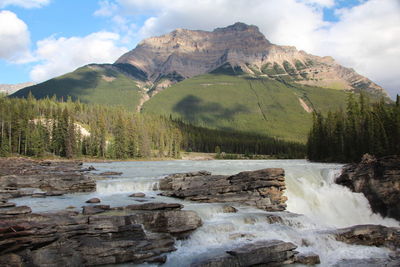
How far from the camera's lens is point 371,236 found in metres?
24.1

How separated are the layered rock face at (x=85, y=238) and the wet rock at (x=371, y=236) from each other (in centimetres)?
1241

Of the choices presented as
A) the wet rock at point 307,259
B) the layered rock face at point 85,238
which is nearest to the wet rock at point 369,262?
the wet rock at point 307,259

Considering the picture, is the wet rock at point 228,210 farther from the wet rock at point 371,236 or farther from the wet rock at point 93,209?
the wet rock at point 93,209

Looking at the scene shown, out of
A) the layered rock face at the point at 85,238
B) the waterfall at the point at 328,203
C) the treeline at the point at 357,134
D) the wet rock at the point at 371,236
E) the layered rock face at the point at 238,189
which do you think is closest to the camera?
the layered rock face at the point at 85,238

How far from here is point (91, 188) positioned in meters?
39.7

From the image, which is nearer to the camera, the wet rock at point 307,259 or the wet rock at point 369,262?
the wet rock at point 369,262

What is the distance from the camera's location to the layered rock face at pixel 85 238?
17.7m

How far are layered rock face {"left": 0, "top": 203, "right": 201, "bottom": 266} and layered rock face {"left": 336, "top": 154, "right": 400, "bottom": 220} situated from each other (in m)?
30.9

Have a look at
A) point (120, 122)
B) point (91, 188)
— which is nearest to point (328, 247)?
point (91, 188)

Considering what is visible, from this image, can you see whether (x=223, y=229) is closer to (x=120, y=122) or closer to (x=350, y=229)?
(x=350, y=229)

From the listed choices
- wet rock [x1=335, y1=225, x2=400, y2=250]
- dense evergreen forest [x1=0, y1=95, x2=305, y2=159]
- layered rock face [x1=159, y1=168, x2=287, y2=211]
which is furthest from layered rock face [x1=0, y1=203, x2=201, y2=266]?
dense evergreen forest [x1=0, y1=95, x2=305, y2=159]

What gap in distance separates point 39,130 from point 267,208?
3746 inches

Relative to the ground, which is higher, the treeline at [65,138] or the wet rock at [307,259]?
the treeline at [65,138]

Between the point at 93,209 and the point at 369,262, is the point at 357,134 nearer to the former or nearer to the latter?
the point at 369,262
